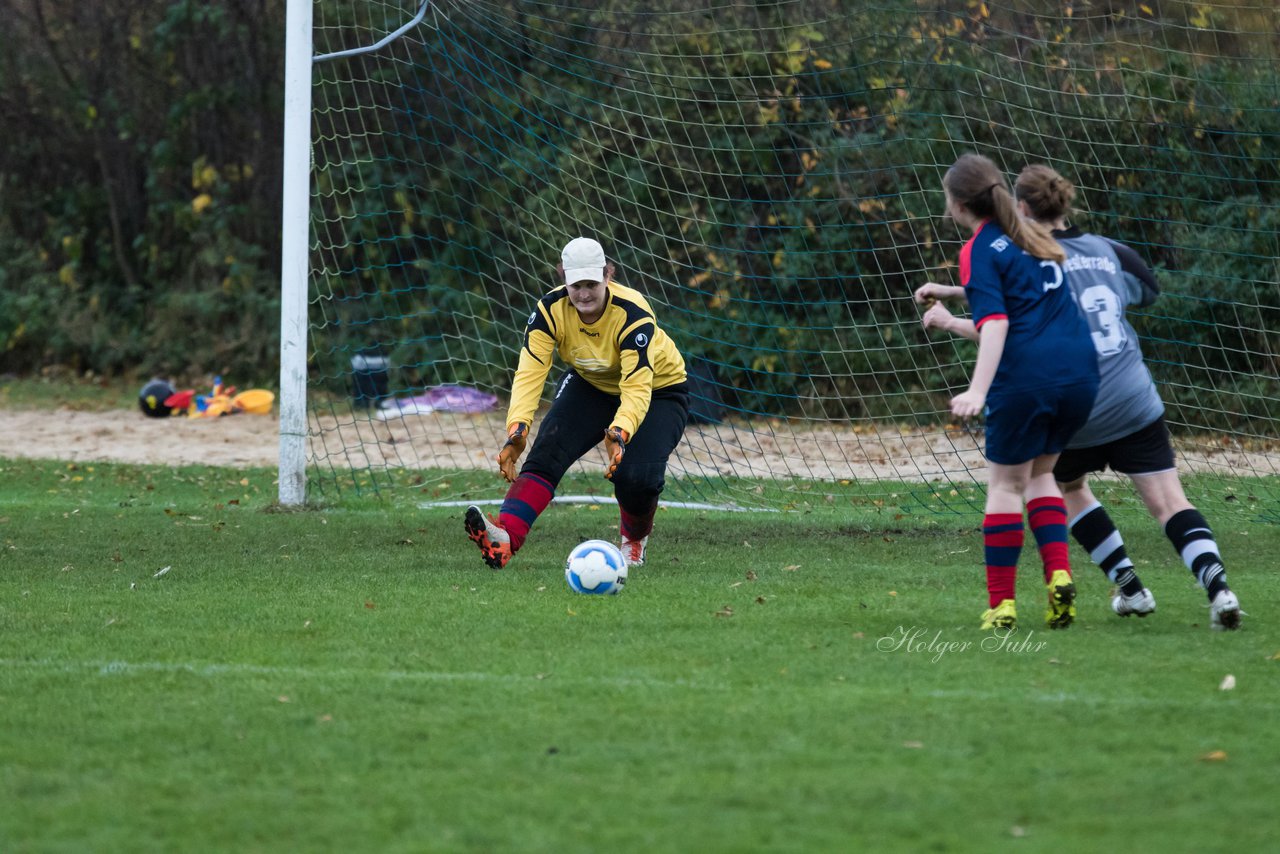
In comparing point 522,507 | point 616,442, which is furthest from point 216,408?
point 616,442

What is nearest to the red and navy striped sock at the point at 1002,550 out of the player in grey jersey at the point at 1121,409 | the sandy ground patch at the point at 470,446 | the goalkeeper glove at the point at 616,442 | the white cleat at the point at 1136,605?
the player in grey jersey at the point at 1121,409

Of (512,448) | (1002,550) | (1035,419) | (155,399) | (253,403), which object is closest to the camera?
(1035,419)

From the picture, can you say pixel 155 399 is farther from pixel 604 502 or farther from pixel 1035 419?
pixel 1035 419

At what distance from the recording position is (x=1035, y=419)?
4.67 metres

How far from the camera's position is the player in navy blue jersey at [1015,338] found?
4.64 meters

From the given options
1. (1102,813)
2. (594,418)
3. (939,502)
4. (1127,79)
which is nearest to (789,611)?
(594,418)

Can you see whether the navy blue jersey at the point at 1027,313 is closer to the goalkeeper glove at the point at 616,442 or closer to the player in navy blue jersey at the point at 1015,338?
the player in navy blue jersey at the point at 1015,338

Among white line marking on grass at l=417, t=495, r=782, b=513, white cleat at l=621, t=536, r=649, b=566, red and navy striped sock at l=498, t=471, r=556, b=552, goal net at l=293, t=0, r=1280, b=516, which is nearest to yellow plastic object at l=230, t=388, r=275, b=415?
goal net at l=293, t=0, r=1280, b=516

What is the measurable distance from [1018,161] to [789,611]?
6.01 meters

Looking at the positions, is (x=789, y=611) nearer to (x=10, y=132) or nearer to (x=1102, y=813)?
(x=1102, y=813)

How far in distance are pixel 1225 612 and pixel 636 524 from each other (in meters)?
2.72

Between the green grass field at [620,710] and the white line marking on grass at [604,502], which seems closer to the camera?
the green grass field at [620,710]

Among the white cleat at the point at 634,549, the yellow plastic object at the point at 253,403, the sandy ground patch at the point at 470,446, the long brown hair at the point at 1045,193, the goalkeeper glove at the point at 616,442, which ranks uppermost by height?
the long brown hair at the point at 1045,193

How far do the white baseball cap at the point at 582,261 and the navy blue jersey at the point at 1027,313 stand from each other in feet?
6.10
